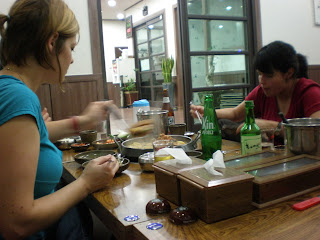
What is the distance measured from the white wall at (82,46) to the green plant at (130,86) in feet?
21.8

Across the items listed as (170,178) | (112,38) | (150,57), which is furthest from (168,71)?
(170,178)

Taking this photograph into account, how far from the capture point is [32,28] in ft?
3.07

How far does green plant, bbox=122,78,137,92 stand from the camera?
33.0 feet

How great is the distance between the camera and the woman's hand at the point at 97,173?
0.97 metres

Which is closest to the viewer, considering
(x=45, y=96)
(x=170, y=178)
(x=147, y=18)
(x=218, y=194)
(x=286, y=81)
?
(x=218, y=194)

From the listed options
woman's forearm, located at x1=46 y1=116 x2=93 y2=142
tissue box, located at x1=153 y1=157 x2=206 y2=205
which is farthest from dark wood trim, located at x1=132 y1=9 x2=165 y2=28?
tissue box, located at x1=153 y1=157 x2=206 y2=205

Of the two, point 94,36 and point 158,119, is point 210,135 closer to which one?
point 158,119

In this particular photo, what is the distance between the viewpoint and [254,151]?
3.78 ft

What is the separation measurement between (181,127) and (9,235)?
4.01 feet

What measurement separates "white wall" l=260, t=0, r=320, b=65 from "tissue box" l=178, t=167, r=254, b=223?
390cm

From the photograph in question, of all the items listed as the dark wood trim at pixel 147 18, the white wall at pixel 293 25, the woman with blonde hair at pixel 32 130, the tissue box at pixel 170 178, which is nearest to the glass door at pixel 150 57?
the dark wood trim at pixel 147 18

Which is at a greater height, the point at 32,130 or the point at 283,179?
the point at 32,130

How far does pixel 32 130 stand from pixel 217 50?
357cm

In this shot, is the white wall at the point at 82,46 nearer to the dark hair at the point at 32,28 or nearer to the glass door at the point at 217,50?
the glass door at the point at 217,50
